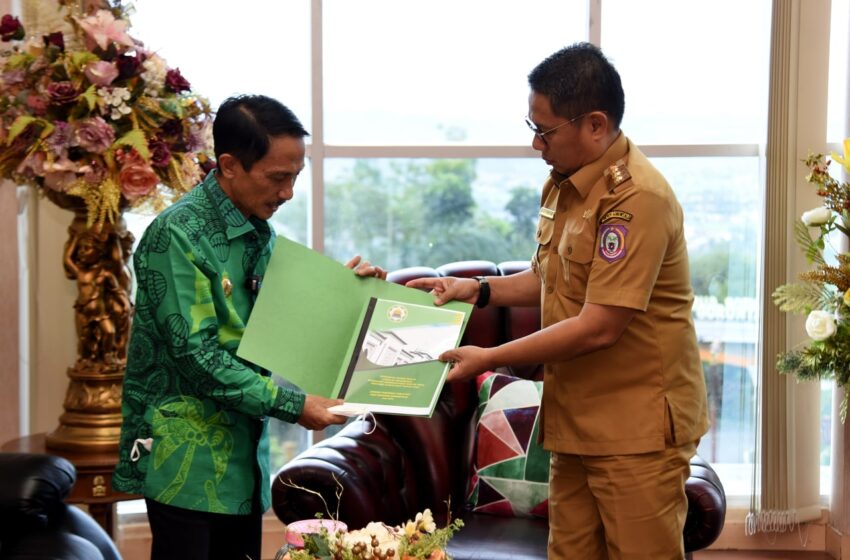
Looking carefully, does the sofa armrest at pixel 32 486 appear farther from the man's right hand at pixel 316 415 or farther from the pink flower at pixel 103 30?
the pink flower at pixel 103 30

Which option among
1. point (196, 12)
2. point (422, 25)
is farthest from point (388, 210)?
point (196, 12)

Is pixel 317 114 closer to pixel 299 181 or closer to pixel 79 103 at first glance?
pixel 299 181

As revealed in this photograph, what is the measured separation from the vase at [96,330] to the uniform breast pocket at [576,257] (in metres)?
1.35

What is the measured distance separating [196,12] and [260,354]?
2.06 meters

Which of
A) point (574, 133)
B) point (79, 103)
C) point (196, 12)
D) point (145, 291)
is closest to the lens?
point (145, 291)

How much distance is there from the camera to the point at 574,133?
2.04 m

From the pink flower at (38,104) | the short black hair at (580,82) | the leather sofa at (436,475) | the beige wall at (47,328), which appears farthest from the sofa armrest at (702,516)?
the beige wall at (47,328)

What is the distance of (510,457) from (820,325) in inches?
41.0

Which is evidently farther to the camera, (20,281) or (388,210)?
(388,210)

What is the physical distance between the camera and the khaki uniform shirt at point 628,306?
77.8 inches

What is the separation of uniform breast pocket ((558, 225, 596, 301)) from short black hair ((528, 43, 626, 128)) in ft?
0.80

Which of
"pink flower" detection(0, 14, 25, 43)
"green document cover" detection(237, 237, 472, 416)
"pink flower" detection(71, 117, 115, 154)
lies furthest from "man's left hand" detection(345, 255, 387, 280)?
"pink flower" detection(0, 14, 25, 43)

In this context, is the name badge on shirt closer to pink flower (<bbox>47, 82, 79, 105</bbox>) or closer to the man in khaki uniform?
the man in khaki uniform

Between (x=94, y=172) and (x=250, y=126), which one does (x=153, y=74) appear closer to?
(x=94, y=172)
